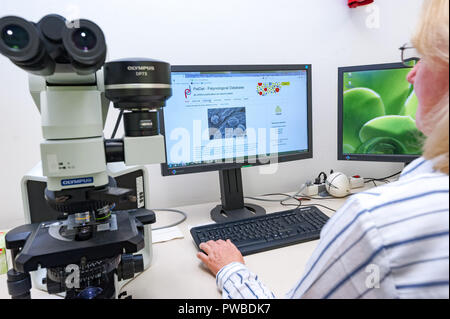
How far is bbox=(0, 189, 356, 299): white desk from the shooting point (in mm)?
752

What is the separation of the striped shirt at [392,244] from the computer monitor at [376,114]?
0.85 meters

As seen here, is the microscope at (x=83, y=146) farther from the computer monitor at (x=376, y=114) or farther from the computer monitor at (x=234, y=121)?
the computer monitor at (x=376, y=114)

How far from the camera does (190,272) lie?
835 millimetres

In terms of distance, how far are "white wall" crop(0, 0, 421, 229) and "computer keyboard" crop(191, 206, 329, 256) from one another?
378 mm

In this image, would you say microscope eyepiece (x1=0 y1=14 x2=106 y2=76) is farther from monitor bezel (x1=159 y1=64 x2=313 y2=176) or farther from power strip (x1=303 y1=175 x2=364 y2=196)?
power strip (x1=303 y1=175 x2=364 y2=196)

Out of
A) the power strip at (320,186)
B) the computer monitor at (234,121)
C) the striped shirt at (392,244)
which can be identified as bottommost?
the power strip at (320,186)

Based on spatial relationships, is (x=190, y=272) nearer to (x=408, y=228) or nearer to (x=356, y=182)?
(x=408, y=228)

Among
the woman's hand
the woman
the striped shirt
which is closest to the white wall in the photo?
the woman's hand

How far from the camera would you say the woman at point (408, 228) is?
41 centimetres

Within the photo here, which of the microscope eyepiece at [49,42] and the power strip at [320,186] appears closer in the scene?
the microscope eyepiece at [49,42]

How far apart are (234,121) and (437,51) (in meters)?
0.76

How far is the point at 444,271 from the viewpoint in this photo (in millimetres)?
401

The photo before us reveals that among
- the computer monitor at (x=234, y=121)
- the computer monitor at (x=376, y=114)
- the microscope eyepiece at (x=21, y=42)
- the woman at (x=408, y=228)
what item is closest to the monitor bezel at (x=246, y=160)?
the computer monitor at (x=234, y=121)
